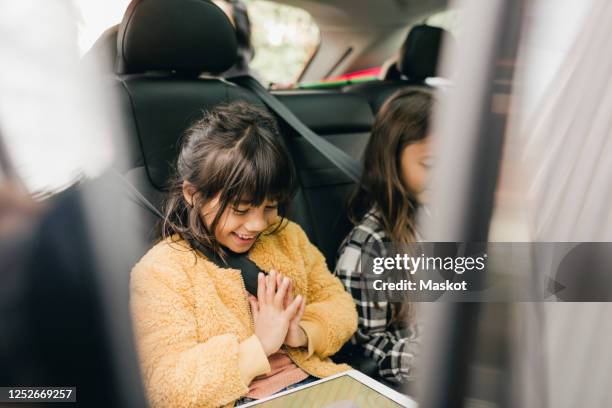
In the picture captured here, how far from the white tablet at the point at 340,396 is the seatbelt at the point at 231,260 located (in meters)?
0.21

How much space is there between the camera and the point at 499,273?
58cm

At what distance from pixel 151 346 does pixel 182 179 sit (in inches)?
12.5

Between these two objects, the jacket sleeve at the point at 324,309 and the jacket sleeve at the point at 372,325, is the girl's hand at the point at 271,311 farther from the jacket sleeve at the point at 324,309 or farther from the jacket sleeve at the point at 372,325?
the jacket sleeve at the point at 372,325

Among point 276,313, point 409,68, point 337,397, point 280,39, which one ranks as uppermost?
point 280,39

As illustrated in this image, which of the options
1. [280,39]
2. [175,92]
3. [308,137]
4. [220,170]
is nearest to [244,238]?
[220,170]

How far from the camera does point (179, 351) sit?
34.5 inches

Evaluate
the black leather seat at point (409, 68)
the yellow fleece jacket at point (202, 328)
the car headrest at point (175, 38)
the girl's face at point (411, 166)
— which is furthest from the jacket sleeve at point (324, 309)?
the black leather seat at point (409, 68)

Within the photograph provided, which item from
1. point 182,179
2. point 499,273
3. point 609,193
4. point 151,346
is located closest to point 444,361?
point 499,273

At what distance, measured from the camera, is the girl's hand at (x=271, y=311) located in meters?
0.98

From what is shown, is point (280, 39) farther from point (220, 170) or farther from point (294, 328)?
point (294, 328)

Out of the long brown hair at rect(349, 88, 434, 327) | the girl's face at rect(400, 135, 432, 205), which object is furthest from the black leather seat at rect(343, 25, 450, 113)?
the girl's face at rect(400, 135, 432, 205)

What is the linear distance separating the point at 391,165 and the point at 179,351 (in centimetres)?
77

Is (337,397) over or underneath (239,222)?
underneath

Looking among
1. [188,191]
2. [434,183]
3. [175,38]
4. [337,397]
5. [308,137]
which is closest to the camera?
[434,183]
